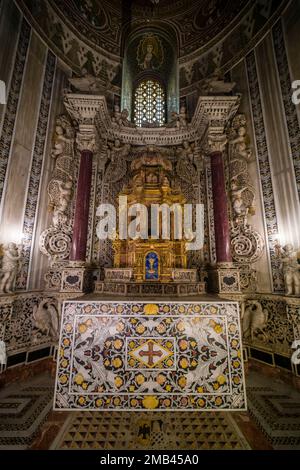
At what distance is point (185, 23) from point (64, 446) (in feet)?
38.4

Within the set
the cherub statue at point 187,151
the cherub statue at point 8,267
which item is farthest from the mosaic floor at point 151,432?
the cherub statue at point 187,151

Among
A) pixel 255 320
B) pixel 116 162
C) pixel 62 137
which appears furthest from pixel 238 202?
pixel 62 137

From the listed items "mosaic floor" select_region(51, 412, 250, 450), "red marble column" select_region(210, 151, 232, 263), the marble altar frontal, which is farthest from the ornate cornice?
"mosaic floor" select_region(51, 412, 250, 450)

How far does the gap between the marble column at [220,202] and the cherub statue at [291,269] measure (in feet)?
3.90

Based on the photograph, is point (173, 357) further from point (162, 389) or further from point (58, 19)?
point (58, 19)

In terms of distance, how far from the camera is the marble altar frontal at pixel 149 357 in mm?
2340

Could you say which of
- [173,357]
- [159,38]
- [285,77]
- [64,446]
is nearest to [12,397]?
[64,446]

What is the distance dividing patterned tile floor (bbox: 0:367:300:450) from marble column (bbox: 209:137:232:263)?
2.98 metres

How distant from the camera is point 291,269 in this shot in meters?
4.23

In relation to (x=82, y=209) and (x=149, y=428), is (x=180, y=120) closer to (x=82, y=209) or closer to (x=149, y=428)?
(x=82, y=209)

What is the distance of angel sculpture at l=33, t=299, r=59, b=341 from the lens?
471cm

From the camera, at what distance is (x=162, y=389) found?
7.81ft

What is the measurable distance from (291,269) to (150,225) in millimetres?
3552

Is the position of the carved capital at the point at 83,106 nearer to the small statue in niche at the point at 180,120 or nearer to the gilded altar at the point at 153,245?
the gilded altar at the point at 153,245
